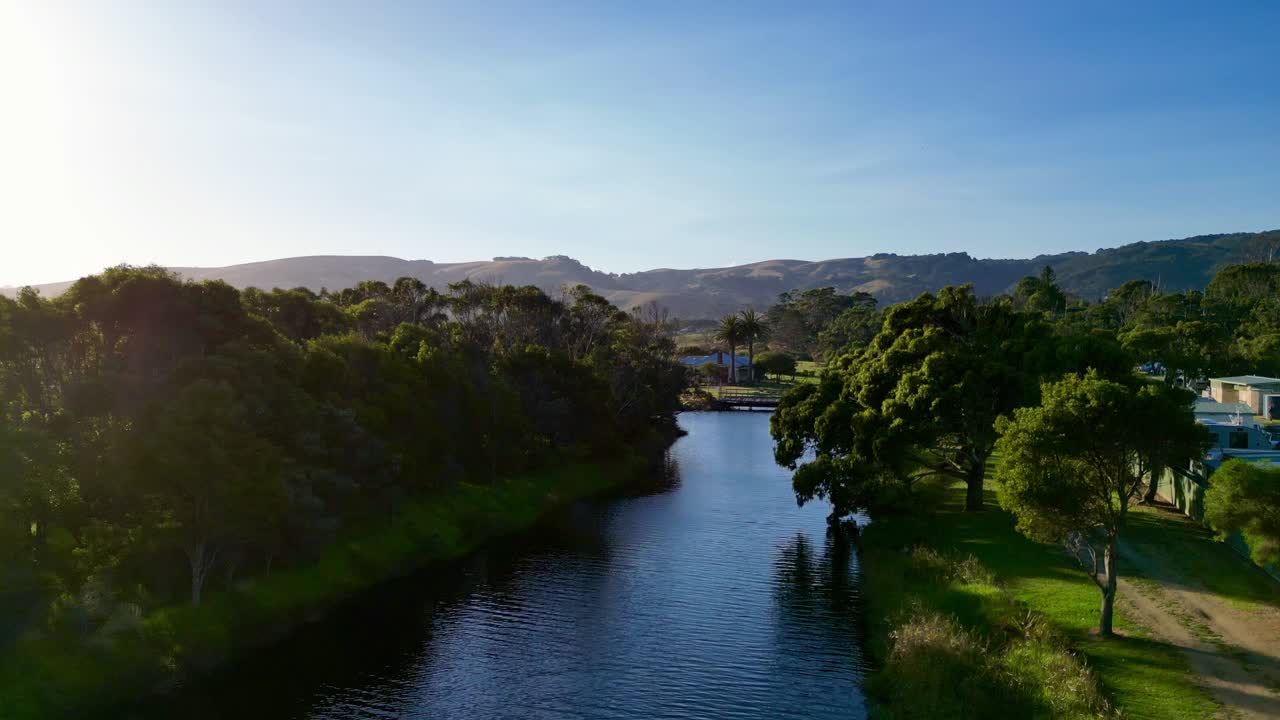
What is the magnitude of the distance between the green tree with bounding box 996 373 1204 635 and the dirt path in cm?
321

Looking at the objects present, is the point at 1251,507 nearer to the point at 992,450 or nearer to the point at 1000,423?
the point at 1000,423

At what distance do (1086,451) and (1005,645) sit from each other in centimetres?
795

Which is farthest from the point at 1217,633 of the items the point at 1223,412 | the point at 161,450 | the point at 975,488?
the point at 1223,412

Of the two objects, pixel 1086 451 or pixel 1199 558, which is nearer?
pixel 1086 451

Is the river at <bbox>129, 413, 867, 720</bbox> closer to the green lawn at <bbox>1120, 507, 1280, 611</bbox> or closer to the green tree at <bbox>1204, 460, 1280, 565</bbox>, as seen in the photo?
the green tree at <bbox>1204, 460, 1280, 565</bbox>

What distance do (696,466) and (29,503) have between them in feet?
208

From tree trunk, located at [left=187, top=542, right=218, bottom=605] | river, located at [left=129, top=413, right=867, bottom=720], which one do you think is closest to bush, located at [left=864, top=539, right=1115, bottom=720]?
river, located at [left=129, top=413, right=867, bottom=720]

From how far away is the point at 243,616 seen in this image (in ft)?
131

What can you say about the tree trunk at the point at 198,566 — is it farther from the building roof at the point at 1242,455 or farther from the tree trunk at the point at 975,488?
the building roof at the point at 1242,455

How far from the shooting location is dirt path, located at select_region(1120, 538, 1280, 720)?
26547 mm

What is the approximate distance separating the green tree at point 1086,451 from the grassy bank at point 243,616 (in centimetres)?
3223

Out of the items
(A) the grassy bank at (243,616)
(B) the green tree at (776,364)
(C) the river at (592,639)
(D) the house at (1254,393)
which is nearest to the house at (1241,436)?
(D) the house at (1254,393)

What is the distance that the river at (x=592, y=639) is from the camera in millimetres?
32844

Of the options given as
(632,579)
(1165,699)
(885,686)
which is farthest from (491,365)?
(1165,699)
